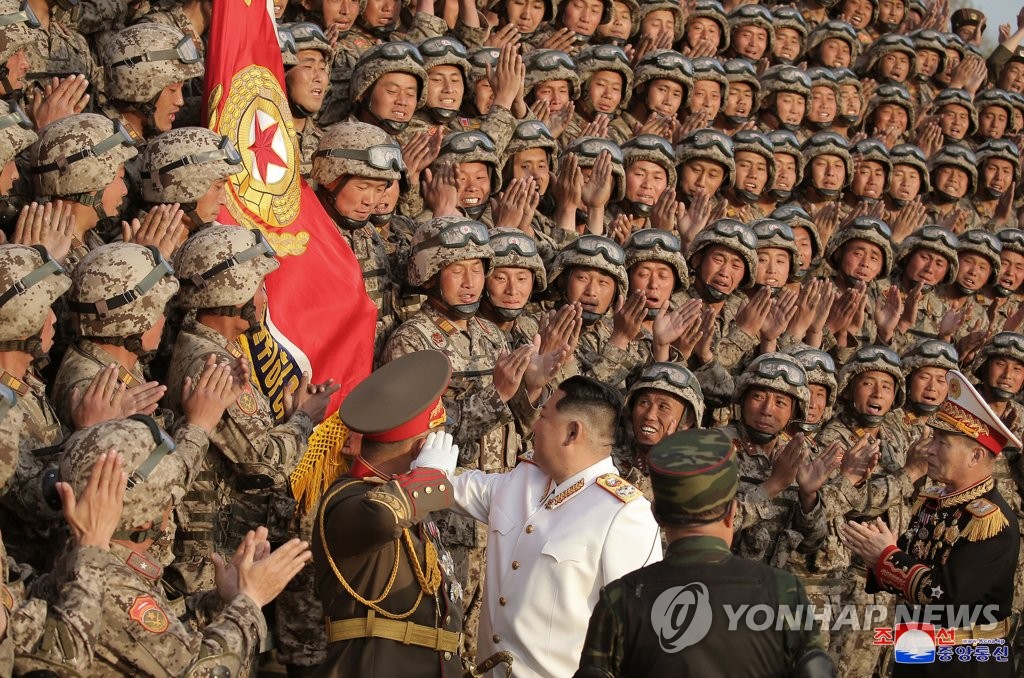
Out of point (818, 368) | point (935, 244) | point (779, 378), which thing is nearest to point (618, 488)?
point (779, 378)

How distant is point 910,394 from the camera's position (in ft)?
41.9

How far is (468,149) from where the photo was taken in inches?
441

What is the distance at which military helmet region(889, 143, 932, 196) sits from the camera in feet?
54.6

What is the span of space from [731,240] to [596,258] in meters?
1.90

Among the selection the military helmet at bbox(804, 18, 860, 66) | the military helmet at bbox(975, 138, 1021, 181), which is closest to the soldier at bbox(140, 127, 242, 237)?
the military helmet at bbox(804, 18, 860, 66)

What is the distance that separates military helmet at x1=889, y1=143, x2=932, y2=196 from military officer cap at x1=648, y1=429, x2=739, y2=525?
12327 millimetres

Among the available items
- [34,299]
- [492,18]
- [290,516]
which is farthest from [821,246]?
[34,299]

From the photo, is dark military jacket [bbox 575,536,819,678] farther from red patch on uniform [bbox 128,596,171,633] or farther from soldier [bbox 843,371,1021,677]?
soldier [bbox 843,371,1021,677]

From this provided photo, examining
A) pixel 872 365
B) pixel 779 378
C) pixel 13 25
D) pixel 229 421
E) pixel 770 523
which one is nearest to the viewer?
pixel 229 421

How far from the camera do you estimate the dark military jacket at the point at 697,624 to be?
15.6ft

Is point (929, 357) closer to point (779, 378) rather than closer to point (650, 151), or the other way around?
point (779, 378)

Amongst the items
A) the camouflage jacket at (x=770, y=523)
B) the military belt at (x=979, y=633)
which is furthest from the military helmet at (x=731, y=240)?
the military belt at (x=979, y=633)

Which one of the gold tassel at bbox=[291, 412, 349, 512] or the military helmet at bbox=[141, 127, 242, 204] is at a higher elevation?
the military helmet at bbox=[141, 127, 242, 204]

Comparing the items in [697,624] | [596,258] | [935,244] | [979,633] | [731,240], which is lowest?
[935,244]
